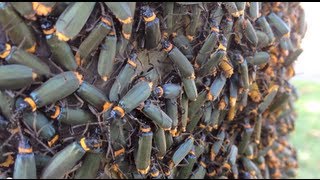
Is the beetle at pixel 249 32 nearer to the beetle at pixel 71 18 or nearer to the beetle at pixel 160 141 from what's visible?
the beetle at pixel 160 141

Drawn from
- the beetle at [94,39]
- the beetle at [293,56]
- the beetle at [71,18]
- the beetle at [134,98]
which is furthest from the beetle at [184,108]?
the beetle at [293,56]

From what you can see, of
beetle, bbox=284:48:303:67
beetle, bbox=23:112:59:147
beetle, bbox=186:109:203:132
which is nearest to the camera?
beetle, bbox=23:112:59:147

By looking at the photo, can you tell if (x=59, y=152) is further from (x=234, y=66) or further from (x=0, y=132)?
(x=234, y=66)

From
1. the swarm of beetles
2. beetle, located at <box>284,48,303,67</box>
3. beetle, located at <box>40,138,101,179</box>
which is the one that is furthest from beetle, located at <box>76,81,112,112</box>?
beetle, located at <box>284,48,303,67</box>

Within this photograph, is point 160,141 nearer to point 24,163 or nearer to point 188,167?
point 188,167

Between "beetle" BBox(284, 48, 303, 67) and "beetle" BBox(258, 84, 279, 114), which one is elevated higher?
"beetle" BBox(284, 48, 303, 67)

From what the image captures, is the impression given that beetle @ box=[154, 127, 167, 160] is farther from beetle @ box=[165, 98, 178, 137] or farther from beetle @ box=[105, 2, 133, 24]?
beetle @ box=[105, 2, 133, 24]

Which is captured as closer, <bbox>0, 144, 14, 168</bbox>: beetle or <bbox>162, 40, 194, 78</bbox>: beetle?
<bbox>0, 144, 14, 168</bbox>: beetle
